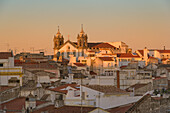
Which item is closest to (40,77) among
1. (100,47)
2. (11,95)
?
(11,95)

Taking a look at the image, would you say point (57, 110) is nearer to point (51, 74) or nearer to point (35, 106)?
point (35, 106)

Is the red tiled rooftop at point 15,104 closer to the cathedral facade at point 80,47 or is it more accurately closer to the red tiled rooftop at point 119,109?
the red tiled rooftop at point 119,109

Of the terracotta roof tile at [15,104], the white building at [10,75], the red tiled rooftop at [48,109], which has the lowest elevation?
the red tiled rooftop at [48,109]

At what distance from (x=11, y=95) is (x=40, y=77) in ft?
35.2

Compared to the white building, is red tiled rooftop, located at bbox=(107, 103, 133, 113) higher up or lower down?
lower down

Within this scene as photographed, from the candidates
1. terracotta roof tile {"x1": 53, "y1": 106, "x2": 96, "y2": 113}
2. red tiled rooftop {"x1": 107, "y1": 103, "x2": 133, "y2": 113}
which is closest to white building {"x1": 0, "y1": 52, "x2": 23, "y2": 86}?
terracotta roof tile {"x1": 53, "y1": 106, "x2": 96, "y2": 113}

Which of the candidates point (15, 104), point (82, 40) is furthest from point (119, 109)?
point (82, 40)

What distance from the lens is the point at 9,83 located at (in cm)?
3316

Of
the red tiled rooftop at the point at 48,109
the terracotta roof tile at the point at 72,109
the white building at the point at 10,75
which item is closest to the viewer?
the terracotta roof tile at the point at 72,109

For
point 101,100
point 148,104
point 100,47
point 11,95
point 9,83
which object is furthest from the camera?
point 100,47

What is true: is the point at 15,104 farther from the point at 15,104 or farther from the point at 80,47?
the point at 80,47

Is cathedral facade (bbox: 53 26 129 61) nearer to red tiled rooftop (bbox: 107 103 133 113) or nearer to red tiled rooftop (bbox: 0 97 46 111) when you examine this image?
red tiled rooftop (bbox: 0 97 46 111)

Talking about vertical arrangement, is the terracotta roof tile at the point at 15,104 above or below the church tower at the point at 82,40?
below

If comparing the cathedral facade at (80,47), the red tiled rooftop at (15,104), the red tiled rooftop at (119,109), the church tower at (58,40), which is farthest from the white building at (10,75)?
the church tower at (58,40)
